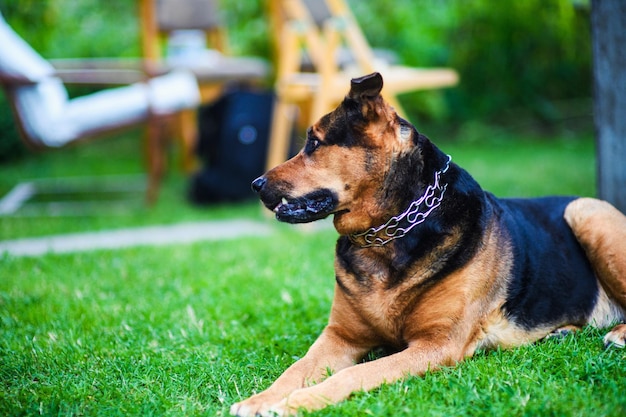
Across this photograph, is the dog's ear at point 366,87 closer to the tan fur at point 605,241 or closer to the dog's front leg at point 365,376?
the dog's front leg at point 365,376

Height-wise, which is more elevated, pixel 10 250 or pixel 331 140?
pixel 331 140

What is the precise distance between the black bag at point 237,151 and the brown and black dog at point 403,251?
4434 mm

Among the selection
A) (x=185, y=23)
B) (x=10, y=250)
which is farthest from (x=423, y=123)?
(x=10, y=250)

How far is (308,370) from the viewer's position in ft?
9.09

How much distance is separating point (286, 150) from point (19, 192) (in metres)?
3.50

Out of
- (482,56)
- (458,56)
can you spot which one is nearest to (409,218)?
(458,56)

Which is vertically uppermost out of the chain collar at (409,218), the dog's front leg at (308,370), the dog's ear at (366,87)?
the dog's ear at (366,87)

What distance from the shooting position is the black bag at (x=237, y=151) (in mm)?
7348

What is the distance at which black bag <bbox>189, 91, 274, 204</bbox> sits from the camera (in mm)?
7348

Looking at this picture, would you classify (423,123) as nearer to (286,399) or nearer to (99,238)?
(99,238)

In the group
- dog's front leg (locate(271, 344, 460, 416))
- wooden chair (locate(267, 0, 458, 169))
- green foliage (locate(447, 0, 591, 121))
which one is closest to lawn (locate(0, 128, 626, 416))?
dog's front leg (locate(271, 344, 460, 416))

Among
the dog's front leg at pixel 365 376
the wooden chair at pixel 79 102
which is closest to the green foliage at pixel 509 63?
the wooden chair at pixel 79 102

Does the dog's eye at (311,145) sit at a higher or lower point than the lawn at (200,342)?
higher

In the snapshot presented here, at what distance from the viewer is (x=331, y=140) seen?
9.45 ft
